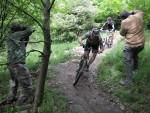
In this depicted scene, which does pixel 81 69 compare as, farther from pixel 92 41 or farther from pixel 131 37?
pixel 131 37

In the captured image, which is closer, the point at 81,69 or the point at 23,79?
the point at 23,79

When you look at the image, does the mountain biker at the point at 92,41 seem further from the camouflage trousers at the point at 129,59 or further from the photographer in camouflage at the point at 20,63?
the photographer in camouflage at the point at 20,63

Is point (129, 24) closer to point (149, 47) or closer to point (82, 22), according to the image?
point (149, 47)

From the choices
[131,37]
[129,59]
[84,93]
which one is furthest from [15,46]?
[129,59]

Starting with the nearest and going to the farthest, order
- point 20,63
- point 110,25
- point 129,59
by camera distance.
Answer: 1. point 20,63
2. point 129,59
3. point 110,25

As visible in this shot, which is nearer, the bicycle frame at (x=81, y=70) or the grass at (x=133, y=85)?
the grass at (x=133, y=85)

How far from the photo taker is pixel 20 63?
8117 mm

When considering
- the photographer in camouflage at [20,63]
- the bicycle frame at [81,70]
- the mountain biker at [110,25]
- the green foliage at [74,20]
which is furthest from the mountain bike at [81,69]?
the green foliage at [74,20]

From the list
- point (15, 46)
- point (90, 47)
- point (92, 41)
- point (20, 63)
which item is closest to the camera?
point (15, 46)

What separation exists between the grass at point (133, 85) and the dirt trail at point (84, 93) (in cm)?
31

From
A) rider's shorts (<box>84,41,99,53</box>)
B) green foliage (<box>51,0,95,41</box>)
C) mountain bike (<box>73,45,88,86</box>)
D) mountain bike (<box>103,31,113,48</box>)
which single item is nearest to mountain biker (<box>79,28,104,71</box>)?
rider's shorts (<box>84,41,99,53</box>)

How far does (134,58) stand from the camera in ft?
33.6

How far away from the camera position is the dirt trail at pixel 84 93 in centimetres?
834

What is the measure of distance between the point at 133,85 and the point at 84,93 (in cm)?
138
